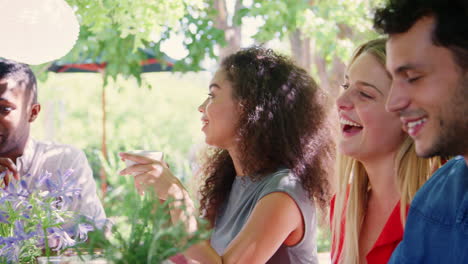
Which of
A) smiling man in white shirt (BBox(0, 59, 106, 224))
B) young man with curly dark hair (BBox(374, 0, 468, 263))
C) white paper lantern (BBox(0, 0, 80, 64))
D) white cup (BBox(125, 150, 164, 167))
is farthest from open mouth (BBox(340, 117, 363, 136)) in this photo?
white paper lantern (BBox(0, 0, 80, 64))

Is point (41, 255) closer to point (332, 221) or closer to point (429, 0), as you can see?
point (332, 221)

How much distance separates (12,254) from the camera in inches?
51.2

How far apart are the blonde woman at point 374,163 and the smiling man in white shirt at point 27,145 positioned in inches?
34.7

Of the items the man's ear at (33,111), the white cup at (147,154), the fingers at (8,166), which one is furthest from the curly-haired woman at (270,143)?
the man's ear at (33,111)

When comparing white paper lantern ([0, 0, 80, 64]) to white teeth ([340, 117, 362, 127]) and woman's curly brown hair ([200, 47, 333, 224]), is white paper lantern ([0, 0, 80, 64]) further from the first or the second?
white teeth ([340, 117, 362, 127])

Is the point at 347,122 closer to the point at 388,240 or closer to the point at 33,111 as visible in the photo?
the point at 388,240

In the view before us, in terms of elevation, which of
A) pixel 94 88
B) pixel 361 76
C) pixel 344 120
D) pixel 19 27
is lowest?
pixel 94 88

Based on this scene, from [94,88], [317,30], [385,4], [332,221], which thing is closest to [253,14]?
[317,30]

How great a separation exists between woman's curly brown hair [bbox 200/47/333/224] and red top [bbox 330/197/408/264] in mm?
282

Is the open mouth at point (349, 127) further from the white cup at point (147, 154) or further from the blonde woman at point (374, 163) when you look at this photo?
the white cup at point (147, 154)

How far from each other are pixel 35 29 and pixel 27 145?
0.50 m

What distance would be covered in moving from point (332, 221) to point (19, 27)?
1.47 meters

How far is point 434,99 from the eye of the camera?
113 cm

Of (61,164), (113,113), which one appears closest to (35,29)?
(61,164)
